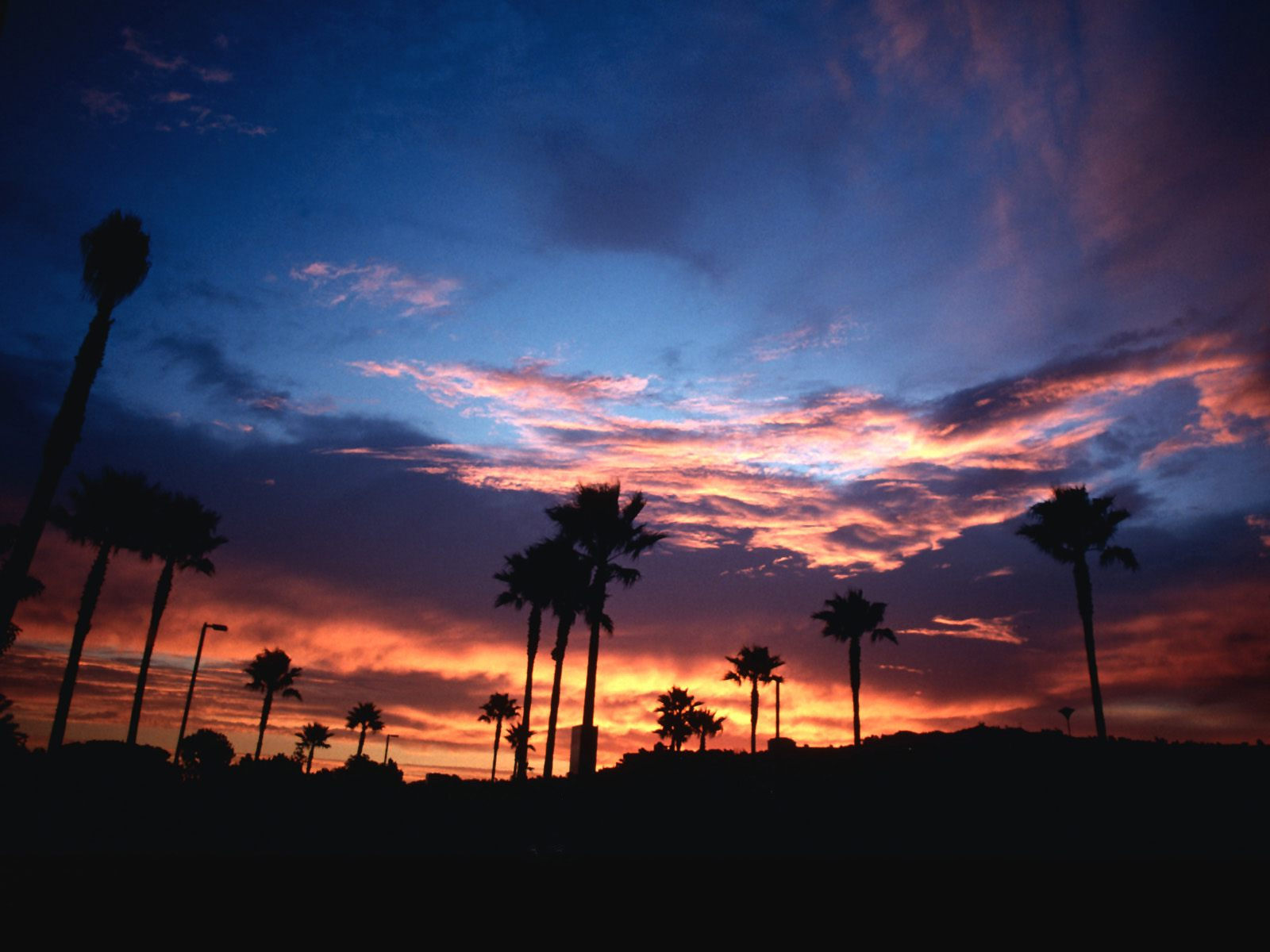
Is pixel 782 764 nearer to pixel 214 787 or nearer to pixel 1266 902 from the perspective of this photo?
pixel 214 787

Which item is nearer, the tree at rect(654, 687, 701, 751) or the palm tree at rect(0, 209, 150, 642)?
the palm tree at rect(0, 209, 150, 642)

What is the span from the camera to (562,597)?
35.2 meters

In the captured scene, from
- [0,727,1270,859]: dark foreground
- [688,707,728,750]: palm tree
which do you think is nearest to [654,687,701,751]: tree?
[688,707,728,750]: palm tree

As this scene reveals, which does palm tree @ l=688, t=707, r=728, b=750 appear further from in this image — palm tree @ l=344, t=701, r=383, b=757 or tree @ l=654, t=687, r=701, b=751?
palm tree @ l=344, t=701, r=383, b=757

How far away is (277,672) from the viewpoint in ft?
216

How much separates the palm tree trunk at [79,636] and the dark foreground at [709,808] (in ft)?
Result: 4.71

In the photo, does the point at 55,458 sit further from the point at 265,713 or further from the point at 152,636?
the point at 265,713

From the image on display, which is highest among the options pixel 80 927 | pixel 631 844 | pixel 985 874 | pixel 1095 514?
pixel 1095 514

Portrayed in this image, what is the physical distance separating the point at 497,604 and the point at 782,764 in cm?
1850

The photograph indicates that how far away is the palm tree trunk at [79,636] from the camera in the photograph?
28516 mm

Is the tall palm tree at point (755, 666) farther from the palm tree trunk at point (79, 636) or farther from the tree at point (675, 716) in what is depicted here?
the palm tree trunk at point (79, 636)

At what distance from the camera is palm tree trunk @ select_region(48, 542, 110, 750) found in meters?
28.5

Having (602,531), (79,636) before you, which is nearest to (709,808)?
(602,531)

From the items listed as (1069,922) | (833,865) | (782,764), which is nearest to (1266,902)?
(1069,922)
